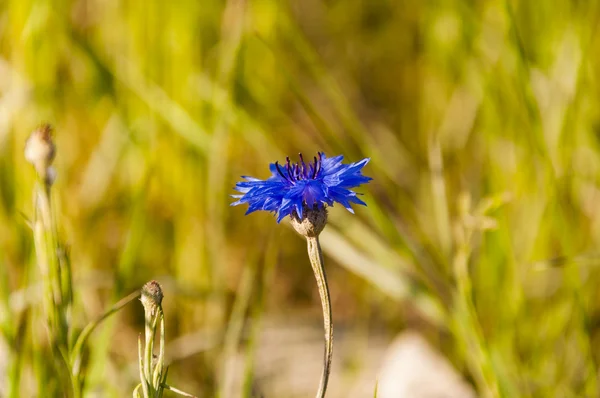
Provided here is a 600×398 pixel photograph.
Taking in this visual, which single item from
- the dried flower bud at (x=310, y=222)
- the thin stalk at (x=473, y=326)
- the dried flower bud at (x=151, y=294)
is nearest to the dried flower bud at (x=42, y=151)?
the dried flower bud at (x=151, y=294)

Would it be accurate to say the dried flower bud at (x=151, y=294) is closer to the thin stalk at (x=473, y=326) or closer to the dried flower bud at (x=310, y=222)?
the dried flower bud at (x=310, y=222)

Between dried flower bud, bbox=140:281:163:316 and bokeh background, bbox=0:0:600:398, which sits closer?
dried flower bud, bbox=140:281:163:316

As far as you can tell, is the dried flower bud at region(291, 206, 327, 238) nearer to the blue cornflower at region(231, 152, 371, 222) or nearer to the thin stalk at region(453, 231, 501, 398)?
the blue cornflower at region(231, 152, 371, 222)

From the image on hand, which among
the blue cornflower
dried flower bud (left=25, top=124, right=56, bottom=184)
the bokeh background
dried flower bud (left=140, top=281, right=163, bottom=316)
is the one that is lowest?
dried flower bud (left=140, top=281, right=163, bottom=316)

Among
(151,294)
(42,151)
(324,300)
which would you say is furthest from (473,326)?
(42,151)

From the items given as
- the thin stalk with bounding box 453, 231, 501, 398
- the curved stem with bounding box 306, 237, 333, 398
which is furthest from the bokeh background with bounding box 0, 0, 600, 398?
the curved stem with bounding box 306, 237, 333, 398

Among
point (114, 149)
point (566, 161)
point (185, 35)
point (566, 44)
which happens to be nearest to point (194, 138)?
point (114, 149)

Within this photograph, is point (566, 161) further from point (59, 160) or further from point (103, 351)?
point (59, 160)
